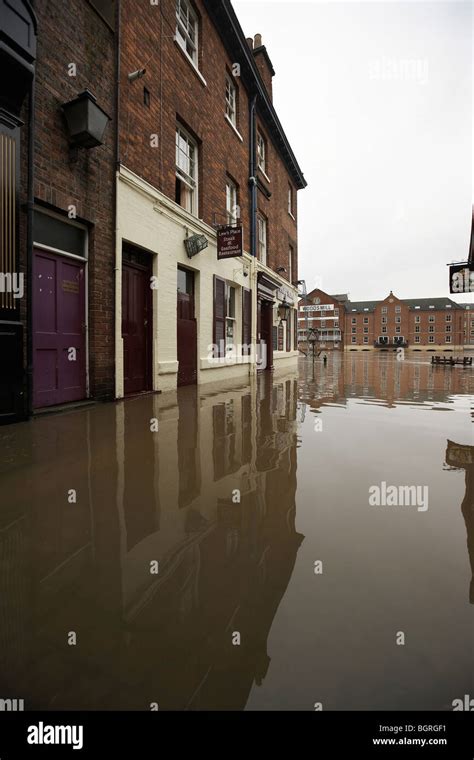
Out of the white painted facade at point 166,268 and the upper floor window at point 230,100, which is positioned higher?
the upper floor window at point 230,100

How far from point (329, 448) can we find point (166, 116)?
808 cm

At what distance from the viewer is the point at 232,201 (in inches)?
484

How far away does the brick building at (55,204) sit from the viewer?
4.44 meters

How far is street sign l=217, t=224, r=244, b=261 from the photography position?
987cm

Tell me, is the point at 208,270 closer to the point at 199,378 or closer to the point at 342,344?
the point at 199,378

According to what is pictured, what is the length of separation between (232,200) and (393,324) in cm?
7882

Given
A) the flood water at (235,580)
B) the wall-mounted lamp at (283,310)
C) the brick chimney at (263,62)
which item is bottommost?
the flood water at (235,580)

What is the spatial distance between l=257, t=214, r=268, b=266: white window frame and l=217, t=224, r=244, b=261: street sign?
5.00 meters

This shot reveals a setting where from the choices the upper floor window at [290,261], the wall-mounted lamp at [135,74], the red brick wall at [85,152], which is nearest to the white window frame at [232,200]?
the wall-mounted lamp at [135,74]

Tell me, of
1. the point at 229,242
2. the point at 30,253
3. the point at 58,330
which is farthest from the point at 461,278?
the point at 30,253

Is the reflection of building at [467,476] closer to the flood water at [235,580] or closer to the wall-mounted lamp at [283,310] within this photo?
the flood water at [235,580]

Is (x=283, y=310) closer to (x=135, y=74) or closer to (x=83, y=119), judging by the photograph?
(x=135, y=74)

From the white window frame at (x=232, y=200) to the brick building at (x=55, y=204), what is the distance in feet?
18.0
